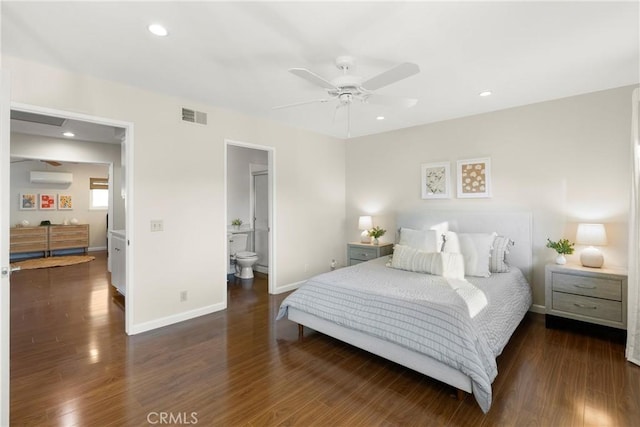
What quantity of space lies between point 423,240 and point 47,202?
9235 millimetres

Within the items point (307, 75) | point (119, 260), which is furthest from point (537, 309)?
point (119, 260)

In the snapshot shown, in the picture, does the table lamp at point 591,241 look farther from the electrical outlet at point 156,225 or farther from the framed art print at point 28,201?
the framed art print at point 28,201

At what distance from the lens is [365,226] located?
5.12 m

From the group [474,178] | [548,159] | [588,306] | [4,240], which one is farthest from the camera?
[474,178]

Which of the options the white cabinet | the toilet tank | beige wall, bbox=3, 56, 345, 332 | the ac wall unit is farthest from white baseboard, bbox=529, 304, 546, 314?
the ac wall unit

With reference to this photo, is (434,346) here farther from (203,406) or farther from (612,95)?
(612,95)

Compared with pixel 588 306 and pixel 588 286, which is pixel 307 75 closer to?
pixel 588 286

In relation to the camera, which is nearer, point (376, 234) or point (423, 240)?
point (423, 240)

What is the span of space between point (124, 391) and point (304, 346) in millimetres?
1472

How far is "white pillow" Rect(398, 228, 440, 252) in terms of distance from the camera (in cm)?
389

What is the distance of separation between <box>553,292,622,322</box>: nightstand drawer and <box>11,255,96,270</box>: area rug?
8.91 metres

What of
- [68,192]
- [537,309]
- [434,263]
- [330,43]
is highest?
[330,43]

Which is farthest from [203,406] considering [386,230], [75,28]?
[386,230]

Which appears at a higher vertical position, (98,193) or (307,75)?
(307,75)
